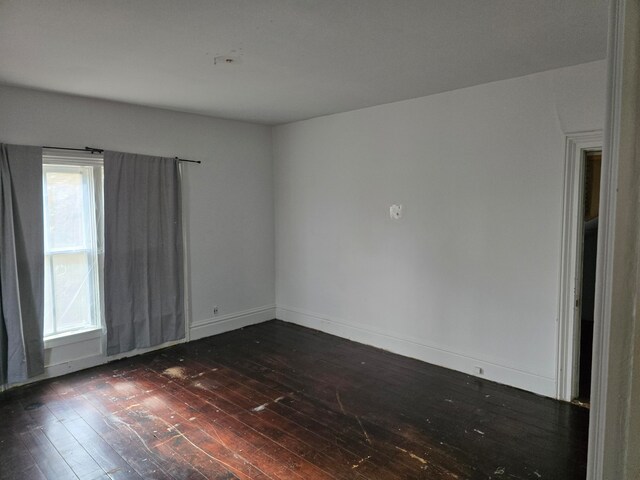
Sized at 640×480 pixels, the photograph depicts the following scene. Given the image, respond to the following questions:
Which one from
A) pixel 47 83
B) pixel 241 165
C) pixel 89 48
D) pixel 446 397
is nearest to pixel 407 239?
pixel 446 397

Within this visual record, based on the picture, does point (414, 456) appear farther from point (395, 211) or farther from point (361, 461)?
point (395, 211)

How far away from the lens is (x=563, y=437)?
2975 millimetres

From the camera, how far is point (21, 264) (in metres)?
3.76

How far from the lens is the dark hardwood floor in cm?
268

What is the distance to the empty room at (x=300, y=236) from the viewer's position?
104 inches

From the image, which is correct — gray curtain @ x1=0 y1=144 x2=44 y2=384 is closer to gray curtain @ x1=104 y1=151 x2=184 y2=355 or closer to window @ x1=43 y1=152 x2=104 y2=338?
window @ x1=43 y1=152 x2=104 y2=338

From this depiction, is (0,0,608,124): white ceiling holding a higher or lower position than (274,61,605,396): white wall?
higher

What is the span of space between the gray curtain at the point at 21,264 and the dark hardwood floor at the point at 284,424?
30 cm

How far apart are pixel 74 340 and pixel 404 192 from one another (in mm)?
3474

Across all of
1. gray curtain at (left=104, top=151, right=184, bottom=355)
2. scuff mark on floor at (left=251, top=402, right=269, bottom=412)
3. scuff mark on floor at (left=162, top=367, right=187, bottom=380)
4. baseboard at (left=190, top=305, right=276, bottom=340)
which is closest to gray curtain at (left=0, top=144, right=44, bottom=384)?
gray curtain at (left=104, top=151, right=184, bottom=355)

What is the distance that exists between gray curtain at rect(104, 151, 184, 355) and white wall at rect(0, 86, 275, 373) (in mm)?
196

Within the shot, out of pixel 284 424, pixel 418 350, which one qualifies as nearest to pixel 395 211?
pixel 418 350

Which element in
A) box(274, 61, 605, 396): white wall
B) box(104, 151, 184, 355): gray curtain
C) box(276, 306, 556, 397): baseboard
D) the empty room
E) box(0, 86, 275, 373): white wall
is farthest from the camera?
A: box(104, 151, 184, 355): gray curtain

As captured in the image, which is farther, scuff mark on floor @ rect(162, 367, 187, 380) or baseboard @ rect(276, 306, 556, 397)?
scuff mark on floor @ rect(162, 367, 187, 380)
